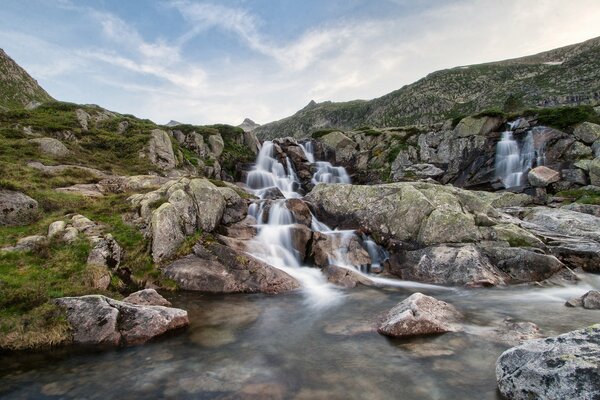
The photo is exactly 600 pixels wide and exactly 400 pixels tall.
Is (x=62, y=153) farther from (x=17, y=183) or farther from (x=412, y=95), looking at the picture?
(x=412, y=95)

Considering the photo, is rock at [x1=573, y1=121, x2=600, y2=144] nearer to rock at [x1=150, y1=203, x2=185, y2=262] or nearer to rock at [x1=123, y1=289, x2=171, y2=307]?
rock at [x1=150, y1=203, x2=185, y2=262]

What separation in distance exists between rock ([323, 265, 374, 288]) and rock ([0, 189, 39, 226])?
1688cm

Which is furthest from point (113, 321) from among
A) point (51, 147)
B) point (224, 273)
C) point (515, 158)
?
point (515, 158)

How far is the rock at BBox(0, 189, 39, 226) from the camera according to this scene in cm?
1780

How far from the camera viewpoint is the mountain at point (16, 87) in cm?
7450

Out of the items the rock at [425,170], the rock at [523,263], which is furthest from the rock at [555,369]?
the rock at [425,170]

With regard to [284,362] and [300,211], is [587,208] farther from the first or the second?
[284,362]

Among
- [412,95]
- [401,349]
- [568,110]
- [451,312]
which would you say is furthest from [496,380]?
[412,95]

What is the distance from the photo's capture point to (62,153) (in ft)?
108

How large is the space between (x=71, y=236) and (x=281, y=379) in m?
14.0

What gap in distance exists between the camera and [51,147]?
32625mm

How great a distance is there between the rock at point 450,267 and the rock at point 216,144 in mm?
37570

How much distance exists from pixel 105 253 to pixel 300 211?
13299mm

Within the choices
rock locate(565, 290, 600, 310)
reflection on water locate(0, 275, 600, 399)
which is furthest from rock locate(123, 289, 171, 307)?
rock locate(565, 290, 600, 310)
